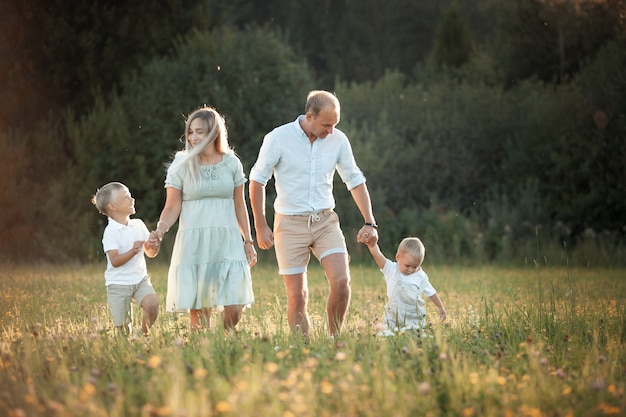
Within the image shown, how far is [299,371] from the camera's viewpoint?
574 centimetres

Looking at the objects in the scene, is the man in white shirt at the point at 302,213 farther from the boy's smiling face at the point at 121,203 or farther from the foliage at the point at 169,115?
the foliage at the point at 169,115

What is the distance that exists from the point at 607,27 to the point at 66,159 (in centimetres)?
1297

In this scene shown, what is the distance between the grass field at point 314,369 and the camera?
5.34 m

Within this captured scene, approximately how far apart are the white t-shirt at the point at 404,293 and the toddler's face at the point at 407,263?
3 centimetres

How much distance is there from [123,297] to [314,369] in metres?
2.74

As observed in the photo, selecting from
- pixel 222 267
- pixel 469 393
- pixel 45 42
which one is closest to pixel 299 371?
pixel 469 393

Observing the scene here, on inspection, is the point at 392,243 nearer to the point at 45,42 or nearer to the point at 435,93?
the point at 435,93

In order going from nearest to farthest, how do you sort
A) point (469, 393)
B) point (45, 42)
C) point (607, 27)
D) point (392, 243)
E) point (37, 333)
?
point (469, 393), point (37, 333), point (392, 243), point (45, 42), point (607, 27)

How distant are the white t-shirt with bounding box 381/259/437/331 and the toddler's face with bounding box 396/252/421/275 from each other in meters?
0.03

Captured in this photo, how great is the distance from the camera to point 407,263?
27.7 ft

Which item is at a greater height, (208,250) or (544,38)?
(544,38)

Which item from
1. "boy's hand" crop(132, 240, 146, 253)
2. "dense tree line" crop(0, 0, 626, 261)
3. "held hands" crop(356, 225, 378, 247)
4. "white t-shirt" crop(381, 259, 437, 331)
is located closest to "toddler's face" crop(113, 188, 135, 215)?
"boy's hand" crop(132, 240, 146, 253)

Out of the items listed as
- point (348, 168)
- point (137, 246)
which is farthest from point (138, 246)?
point (348, 168)

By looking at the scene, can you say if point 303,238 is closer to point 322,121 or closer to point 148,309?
point 322,121
